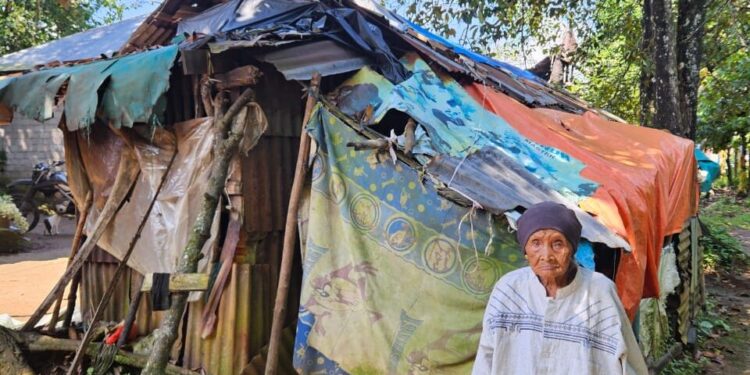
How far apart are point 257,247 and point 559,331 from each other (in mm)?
2700

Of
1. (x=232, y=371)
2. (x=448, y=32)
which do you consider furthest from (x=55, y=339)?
(x=448, y=32)

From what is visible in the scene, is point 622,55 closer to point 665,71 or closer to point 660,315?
point 665,71

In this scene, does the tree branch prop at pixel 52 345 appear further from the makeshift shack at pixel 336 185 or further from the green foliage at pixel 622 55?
the green foliage at pixel 622 55

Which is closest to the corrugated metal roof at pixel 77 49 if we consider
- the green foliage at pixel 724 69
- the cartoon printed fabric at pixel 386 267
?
the cartoon printed fabric at pixel 386 267

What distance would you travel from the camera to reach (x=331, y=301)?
3.50m

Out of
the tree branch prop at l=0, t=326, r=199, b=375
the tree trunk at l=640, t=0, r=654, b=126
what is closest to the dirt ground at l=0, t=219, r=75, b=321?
the tree branch prop at l=0, t=326, r=199, b=375

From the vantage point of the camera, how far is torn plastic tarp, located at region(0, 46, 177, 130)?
368cm

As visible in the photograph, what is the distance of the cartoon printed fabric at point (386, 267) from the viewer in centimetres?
317

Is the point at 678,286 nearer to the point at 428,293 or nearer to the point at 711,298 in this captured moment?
the point at 711,298

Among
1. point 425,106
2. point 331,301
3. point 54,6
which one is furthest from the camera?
point 54,6

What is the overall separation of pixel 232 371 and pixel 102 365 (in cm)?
111

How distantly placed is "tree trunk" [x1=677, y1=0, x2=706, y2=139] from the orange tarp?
95.3 inches

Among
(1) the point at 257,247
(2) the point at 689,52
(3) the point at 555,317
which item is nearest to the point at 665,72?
(2) the point at 689,52

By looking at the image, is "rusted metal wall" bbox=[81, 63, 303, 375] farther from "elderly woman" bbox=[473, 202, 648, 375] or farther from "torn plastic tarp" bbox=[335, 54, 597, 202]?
"elderly woman" bbox=[473, 202, 648, 375]
